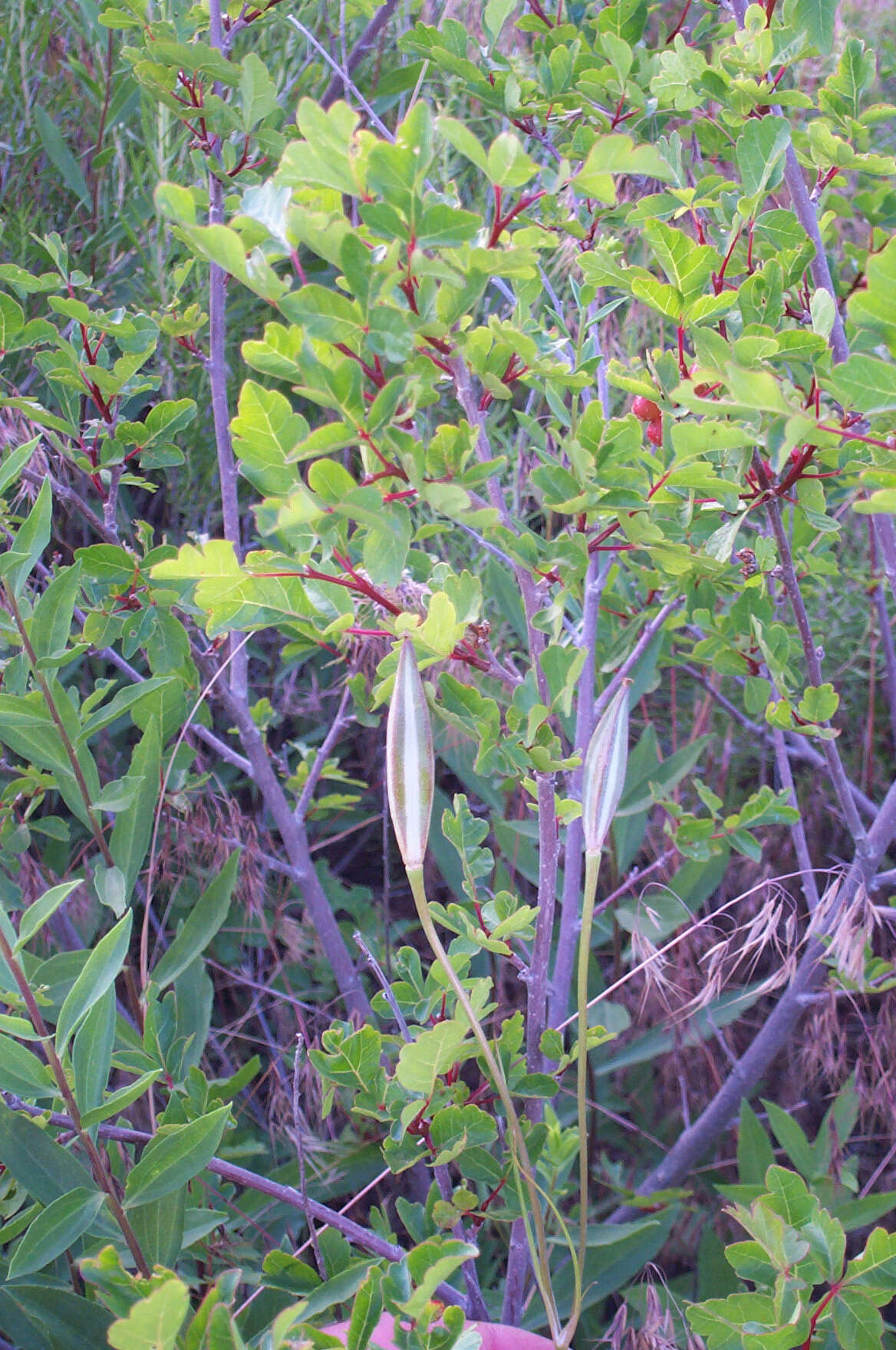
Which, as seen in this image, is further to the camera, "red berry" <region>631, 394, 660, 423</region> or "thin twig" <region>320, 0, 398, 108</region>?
"thin twig" <region>320, 0, 398, 108</region>

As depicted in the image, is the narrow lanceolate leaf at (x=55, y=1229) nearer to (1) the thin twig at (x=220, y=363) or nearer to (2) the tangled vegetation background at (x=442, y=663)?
(2) the tangled vegetation background at (x=442, y=663)

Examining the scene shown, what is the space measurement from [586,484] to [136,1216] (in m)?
0.60

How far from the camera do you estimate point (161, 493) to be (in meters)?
1.44

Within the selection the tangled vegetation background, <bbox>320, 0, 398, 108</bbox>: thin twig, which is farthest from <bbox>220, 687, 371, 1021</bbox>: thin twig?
<bbox>320, 0, 398, 108</bbox>: thin twig

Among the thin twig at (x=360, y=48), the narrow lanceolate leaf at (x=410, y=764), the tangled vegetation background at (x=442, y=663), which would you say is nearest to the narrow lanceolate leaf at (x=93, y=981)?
the tangled vegetation background at (x=442, y=663)

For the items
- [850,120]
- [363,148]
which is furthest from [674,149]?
[363,148]

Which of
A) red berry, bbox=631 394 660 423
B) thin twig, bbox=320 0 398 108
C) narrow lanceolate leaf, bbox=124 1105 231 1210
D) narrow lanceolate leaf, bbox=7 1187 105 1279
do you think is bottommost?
narrow lanceolate leaf, bbox=7 1187 105 1279

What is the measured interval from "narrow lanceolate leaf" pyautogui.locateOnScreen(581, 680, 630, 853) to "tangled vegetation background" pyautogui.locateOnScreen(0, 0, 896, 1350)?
11 mm

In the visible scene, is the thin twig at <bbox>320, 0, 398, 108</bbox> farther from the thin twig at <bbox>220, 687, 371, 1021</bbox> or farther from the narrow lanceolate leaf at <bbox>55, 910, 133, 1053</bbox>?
the narrow lanceolate leaf at <bbox>55, 910, 133, 1053</bbox>

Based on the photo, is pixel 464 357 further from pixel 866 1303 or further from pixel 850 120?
pixel 866 1303

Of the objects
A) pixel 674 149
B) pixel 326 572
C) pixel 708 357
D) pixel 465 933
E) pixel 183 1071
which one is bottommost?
pixel 183 1071

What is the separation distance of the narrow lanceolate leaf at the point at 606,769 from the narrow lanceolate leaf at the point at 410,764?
0.11 metres

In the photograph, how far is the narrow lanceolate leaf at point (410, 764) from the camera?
572 mm

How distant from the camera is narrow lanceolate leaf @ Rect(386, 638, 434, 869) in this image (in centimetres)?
57
